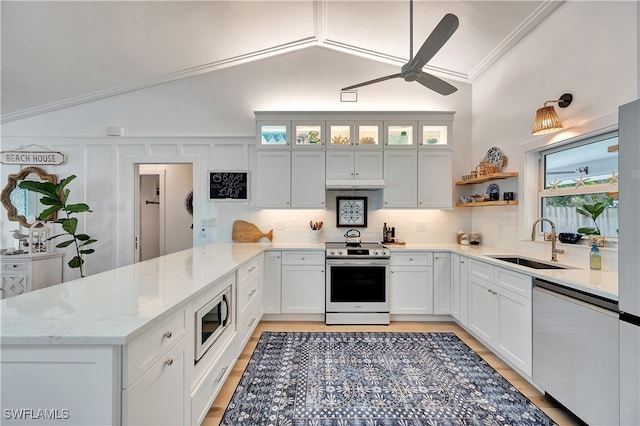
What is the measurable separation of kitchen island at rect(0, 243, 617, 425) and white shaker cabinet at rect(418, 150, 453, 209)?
79.9 inches

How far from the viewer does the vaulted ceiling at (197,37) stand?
8.71 feet

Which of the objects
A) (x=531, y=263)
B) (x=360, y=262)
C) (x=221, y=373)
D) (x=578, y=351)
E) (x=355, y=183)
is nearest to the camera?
(x=578, y=351)

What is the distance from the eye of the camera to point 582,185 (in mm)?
2344

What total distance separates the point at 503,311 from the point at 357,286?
1.51 m

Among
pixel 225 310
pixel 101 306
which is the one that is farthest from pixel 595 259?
pixel 101 306

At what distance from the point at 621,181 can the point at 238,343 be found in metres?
2.72

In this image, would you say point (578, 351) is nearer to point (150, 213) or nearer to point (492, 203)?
point (492, 203)

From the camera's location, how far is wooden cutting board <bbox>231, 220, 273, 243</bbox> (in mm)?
3916

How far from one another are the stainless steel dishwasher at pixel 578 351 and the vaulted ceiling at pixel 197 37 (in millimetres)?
2635

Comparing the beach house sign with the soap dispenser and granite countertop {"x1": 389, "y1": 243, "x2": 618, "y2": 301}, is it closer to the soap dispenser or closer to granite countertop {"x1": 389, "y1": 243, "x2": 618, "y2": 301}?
granite countertop {"x1": 389, "y1": 243, "x2": 618, "y2": 301}

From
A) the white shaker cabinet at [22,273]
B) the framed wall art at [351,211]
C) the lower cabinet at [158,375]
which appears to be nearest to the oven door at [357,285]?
the framed wall art at [351,211]

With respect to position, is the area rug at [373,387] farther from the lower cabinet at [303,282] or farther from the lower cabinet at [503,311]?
the lower cabinet at [303,282]

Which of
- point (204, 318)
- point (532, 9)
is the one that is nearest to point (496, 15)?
point (532, 9)

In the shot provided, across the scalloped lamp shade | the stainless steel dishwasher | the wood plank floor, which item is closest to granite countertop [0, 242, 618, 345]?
Answer: the stainless steel dishwasher
